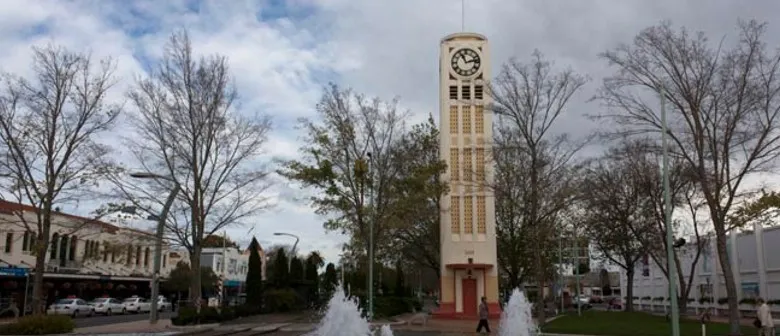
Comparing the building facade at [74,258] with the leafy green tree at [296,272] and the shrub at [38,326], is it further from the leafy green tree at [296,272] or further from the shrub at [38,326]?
the leafy green tree at [296,272]

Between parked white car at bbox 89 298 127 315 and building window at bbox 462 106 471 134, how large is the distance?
96.6 ft

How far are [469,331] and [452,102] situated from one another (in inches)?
823

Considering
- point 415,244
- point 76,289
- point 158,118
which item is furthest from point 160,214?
point 76,289

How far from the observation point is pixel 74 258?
57875mm

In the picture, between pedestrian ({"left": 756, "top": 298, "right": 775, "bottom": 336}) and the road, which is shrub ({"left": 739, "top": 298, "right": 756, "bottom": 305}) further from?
the road

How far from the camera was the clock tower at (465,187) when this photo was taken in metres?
48.2

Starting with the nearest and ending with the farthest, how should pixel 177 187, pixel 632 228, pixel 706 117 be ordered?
1. pixel 706 117
2. pixel 177 187
3. pixel 632 228

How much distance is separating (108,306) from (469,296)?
2706cm

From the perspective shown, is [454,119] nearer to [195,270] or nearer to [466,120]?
[466,120]

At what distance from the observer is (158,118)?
109ft

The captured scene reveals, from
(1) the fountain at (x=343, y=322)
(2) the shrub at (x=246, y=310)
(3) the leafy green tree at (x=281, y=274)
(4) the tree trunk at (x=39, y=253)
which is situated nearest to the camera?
(1) the fountain at (x=343, y=322)

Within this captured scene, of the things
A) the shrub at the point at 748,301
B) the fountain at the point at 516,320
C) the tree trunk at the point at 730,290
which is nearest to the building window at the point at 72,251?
the fountain at the point at 516,320

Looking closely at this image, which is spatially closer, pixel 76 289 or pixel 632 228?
pixel 632 228

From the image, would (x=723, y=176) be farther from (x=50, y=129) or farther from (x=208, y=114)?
(x=50, y=129)
